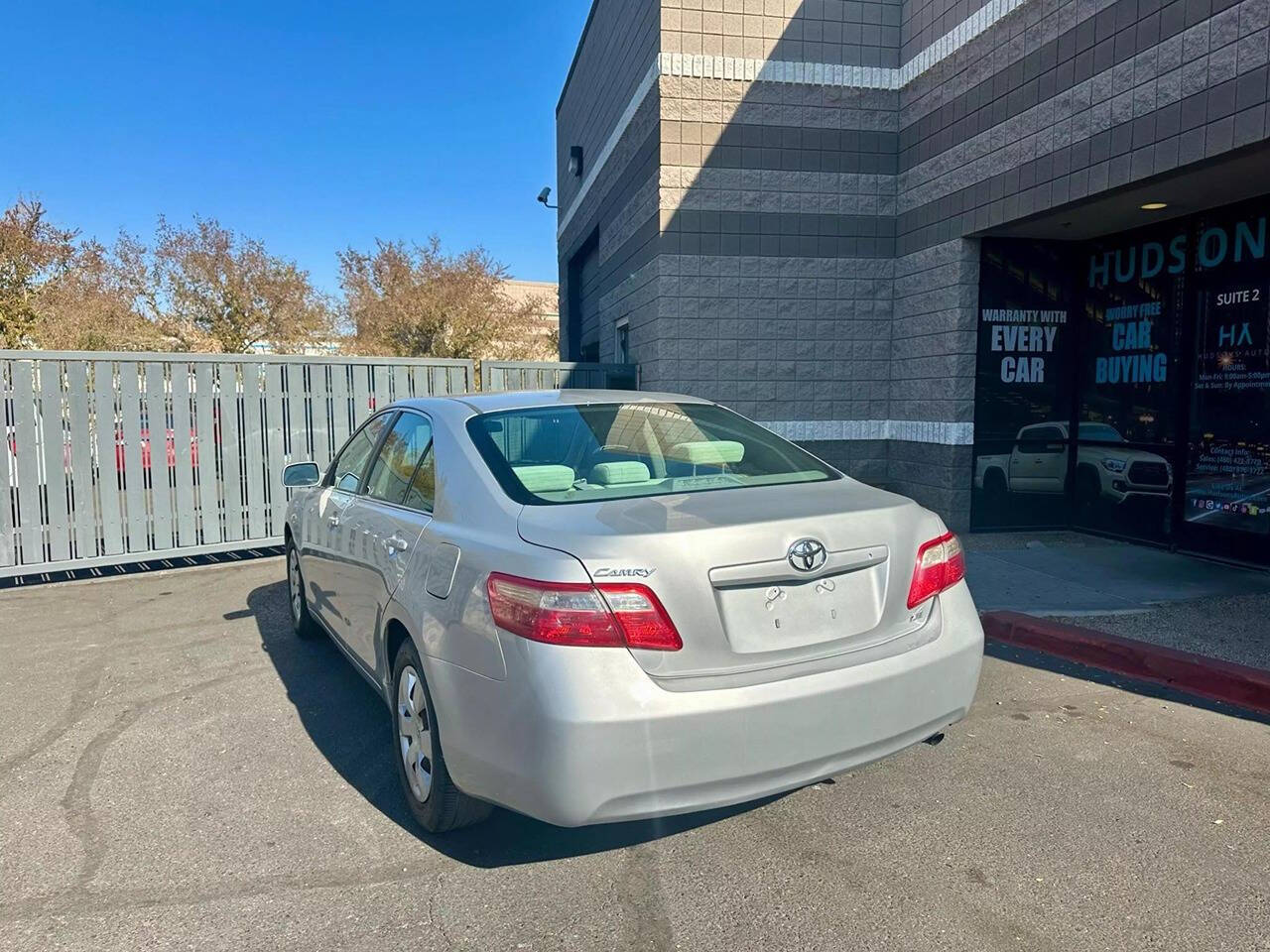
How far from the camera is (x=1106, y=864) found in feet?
9.80

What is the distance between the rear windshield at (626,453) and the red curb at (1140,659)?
8.98 ft

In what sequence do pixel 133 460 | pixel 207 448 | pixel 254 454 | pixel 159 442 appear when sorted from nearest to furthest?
pixel 133 460, pixel 159 442, pixel 207 448, pixel 254 454

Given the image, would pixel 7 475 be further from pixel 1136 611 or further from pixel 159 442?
pixel 1136 611

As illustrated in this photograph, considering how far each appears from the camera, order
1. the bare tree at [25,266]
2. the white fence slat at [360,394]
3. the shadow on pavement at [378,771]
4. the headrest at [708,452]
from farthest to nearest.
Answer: the bare tree at [25,266] → the white fence slat at [360,394] → the headrest at [708,452] → the shadow on pavement at [378,771]

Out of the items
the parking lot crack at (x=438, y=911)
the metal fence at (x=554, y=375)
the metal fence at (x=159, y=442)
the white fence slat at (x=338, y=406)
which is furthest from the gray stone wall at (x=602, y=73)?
the parking lot crack at (x=438, y=911)

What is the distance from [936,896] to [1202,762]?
1.82 m

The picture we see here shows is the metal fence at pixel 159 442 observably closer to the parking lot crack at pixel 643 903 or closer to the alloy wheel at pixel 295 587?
the alloy wheel at pixel 295 587

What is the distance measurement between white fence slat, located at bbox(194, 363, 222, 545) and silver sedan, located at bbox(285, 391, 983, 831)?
18.7 ft

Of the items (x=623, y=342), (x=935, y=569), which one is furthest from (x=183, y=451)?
(x=935, y=569)

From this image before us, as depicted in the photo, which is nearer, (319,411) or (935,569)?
(935,569)

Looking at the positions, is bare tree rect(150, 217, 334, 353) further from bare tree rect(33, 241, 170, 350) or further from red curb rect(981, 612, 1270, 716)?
red curb rect(981, 612, 1270, 716)

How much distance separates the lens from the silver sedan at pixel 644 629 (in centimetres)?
253

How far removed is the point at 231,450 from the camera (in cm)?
855

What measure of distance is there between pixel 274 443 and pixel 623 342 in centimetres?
549
